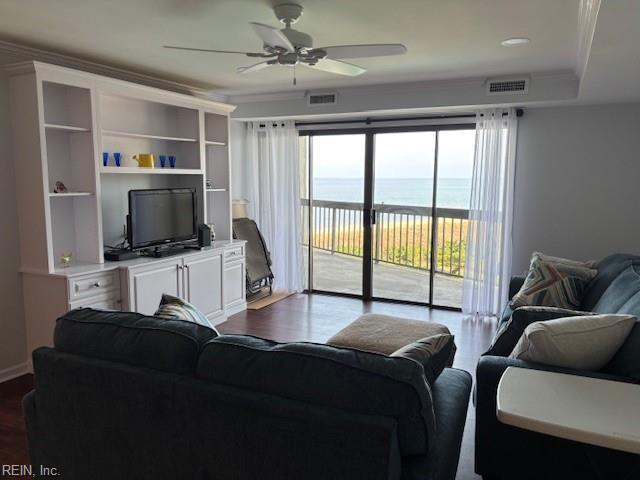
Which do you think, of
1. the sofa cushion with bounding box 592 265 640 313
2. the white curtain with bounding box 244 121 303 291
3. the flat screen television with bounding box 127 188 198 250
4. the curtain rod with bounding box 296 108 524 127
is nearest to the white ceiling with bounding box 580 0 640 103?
the curtain rod with bounding box 296 108 524 127

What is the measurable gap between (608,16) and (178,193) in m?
3.66

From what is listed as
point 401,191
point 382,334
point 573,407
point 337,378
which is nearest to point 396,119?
point 401,191

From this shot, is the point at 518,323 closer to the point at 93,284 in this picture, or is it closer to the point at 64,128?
the point at 93,284

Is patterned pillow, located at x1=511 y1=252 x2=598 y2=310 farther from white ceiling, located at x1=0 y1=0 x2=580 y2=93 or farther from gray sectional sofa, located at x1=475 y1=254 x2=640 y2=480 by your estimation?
white ceiling, located at x1=0 y1=0 x2=580 y2=93

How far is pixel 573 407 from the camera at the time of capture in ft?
5.22

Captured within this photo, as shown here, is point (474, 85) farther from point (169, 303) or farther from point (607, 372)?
point (169, 303)

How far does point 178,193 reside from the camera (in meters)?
4.61

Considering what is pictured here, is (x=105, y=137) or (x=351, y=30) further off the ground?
(x=351, y=30)

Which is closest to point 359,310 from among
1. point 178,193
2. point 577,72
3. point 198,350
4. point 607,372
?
point 178,193

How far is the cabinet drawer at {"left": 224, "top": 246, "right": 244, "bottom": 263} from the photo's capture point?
5057 mm

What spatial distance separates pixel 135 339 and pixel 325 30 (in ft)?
7.49

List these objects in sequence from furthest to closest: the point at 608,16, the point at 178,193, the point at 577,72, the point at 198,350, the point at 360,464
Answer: the point at 178,193 → the point at 577,72 → the point at 608,16 → the point at 198,350 → the point at 360,464

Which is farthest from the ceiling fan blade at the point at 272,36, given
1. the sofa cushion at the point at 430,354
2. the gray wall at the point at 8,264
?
the gray wall at the point at 8,264

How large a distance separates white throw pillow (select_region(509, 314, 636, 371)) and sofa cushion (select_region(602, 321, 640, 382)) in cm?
2
